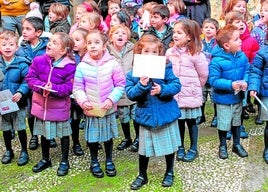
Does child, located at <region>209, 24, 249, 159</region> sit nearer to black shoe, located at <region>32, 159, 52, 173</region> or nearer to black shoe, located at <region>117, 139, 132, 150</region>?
black shoe, located at <region>117, 139, 132, 150</region>

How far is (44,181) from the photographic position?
4832mm

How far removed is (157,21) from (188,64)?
1.16m

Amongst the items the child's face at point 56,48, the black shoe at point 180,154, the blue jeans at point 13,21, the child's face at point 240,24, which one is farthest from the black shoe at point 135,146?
the blue jeans at point 13,21

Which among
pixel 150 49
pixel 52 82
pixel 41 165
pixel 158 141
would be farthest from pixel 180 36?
pixel 41 165

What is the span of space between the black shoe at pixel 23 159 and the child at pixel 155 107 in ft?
4.50

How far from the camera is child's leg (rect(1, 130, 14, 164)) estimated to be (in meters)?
5.29

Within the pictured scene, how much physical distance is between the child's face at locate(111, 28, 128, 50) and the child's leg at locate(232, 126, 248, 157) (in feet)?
4.93

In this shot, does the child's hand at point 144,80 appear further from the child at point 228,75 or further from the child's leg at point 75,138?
the child's leg at point 75,138

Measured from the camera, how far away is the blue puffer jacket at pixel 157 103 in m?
4.32

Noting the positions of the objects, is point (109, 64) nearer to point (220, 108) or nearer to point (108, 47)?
point (108, 47)

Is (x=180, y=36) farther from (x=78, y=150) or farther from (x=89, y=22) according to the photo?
(x=78, y=150)

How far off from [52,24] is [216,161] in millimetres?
3164

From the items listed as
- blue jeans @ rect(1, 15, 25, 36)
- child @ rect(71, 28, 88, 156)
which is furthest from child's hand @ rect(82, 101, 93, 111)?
blue jeans @ rect(1, 15, 25, 36)

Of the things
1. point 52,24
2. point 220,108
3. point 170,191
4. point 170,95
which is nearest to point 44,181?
point 170,191
